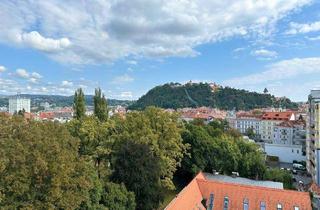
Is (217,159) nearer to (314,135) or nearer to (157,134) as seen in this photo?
(157,134)

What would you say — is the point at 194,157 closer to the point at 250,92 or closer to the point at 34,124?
the point at 34,124

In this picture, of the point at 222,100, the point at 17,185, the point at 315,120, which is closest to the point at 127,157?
the point at 17,185

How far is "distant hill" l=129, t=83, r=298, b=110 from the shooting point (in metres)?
165

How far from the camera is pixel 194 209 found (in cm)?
2536

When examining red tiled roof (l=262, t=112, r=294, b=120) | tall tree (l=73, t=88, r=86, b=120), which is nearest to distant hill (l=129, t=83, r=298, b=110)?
red tiled roof (l=262, t=112, r=294, b=120)

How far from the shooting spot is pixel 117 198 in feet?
78.0

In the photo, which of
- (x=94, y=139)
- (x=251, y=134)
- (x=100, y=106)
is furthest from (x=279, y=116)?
(x=94, y=139)

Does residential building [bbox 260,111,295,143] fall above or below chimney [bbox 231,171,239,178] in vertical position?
above

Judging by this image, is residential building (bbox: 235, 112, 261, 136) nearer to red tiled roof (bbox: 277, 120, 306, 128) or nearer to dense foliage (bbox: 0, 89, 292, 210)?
red tiled roof (bbox: 277, 120, 306, 128)

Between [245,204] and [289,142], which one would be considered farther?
[289,142]

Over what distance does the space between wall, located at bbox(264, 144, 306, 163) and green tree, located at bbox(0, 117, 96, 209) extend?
5343 centimetres

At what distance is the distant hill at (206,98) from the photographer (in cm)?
16475

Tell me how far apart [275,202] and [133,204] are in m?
11.6

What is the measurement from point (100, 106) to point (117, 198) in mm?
19780
